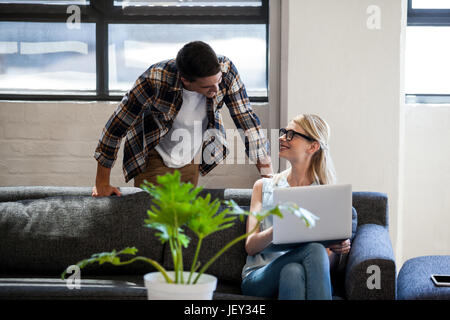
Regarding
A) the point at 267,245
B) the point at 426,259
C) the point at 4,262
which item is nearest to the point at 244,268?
the point at 267,245

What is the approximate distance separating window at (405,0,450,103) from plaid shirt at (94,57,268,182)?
1.31 m

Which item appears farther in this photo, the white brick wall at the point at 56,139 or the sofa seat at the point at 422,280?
the white brick wall at the point at 56,139

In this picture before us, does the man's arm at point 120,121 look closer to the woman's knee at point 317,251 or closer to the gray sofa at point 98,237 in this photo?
the gray sofa at point 98,237

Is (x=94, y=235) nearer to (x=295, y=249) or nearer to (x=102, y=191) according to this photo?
(x=102, y=191)

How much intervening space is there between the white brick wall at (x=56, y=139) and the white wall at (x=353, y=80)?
39 centimetres

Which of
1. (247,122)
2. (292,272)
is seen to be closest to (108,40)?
(247,122)

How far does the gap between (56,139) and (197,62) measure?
1.42 meters

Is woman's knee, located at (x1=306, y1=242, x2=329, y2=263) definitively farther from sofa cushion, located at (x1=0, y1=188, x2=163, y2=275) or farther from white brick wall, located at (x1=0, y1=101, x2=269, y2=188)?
white brick wall, located at (x1=0, y1=101, x2=269, y2=188)

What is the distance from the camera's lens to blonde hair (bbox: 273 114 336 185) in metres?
2.30

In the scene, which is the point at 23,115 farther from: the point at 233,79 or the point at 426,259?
the point at 426,259

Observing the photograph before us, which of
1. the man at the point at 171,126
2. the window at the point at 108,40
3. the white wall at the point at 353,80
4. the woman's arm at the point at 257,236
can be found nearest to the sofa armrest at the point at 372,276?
the woman's arm at the point at 257,236

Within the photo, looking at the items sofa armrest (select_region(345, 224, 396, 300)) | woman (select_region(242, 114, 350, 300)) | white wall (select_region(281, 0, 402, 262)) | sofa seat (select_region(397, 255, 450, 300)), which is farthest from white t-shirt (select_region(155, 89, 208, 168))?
sofa seat (select_region(397, 255, 450, 300))

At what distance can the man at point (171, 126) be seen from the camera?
2.49 meters

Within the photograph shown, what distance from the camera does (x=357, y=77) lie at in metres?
3.06
